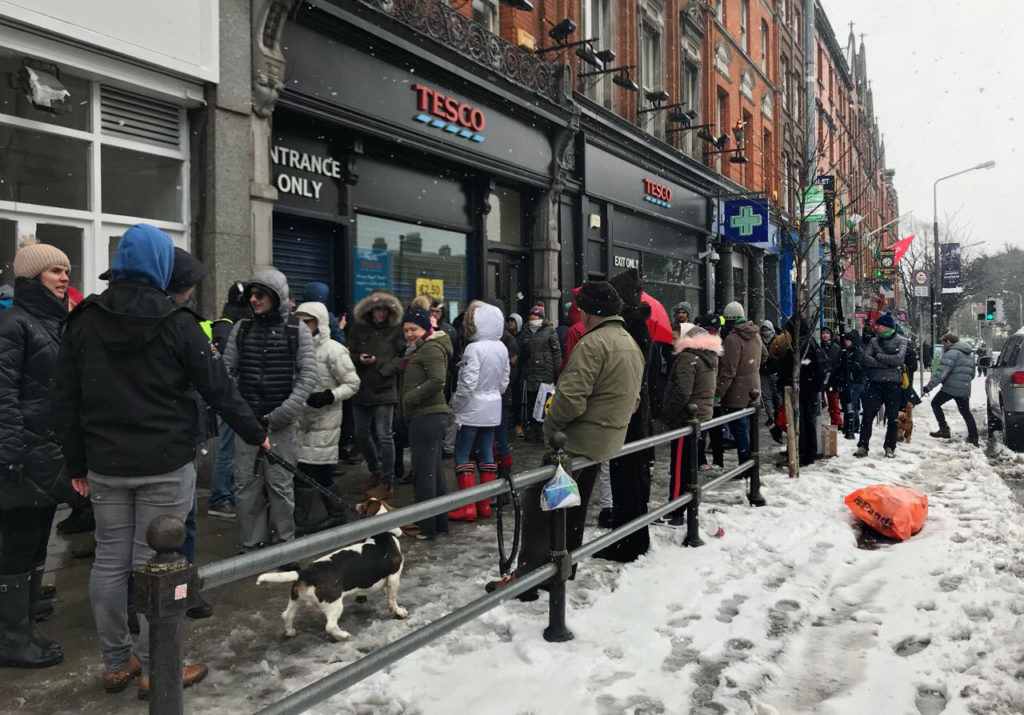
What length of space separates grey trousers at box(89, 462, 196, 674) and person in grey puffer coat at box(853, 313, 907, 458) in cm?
933

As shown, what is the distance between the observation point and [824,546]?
6.05m

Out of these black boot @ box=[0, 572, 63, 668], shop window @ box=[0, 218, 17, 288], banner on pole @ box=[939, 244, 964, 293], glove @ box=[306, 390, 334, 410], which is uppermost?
banner on pole @ box=[939, 244, 964, 293]

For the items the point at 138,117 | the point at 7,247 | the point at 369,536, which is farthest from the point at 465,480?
the point at 138,117

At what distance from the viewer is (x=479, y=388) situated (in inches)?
258

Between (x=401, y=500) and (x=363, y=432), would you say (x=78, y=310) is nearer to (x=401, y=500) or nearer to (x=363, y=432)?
(x=363, y=432)

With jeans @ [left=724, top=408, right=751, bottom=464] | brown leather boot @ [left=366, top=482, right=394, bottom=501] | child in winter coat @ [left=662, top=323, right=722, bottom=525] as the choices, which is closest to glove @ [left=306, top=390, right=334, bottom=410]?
brown leather boot @ [left=366, top=482, right=394, bottom=501]

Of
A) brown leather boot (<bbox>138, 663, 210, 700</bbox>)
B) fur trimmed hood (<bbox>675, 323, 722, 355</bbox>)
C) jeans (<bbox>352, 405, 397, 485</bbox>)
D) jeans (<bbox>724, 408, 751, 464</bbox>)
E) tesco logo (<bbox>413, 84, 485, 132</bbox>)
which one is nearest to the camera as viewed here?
brown leather boot (<bbox>138, 663, 210, 700</bbox>)

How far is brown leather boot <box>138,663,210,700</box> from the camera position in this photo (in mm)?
3420

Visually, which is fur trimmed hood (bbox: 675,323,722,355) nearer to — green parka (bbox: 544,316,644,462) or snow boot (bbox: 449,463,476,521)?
snow boot (bbox: 449,463,476,521)

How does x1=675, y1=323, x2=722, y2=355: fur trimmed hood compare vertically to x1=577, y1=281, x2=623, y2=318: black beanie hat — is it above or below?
below

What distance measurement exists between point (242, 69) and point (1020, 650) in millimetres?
8422

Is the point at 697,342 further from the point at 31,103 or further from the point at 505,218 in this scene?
the point at 505,218

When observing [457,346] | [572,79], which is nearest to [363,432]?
[457,346]

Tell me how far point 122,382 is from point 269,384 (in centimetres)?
194
